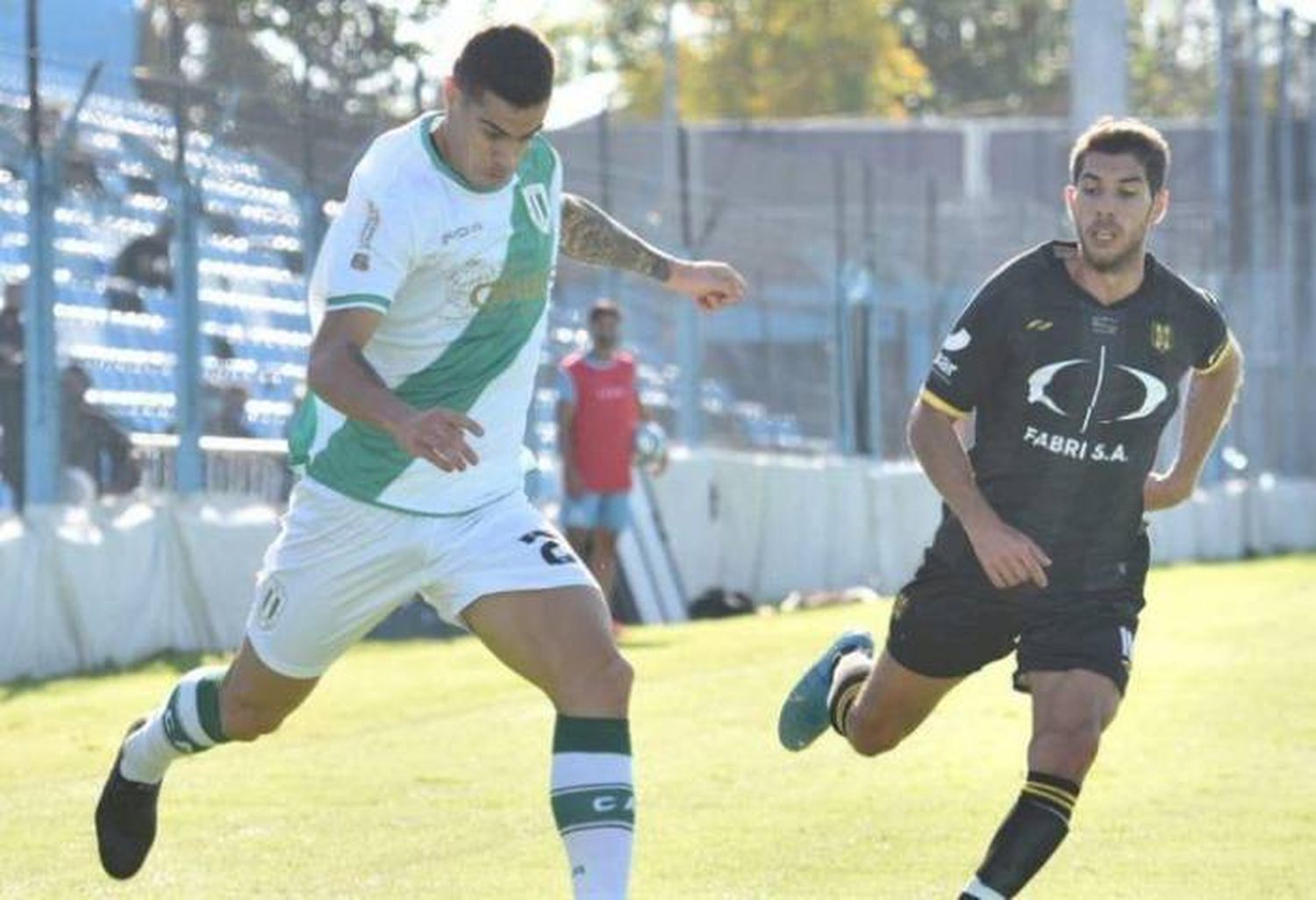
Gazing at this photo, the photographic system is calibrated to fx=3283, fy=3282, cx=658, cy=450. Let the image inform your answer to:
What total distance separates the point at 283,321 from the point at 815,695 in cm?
1131

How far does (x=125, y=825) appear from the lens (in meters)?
8.82

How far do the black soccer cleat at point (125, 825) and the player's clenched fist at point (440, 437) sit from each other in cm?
208

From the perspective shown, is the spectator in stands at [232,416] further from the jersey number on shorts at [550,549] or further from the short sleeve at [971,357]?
the jersey number on shorts at [550,549]

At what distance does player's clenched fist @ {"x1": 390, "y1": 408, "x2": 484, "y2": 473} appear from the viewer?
23.2 feet

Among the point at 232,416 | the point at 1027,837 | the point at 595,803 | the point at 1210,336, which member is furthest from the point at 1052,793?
the point at 232,416

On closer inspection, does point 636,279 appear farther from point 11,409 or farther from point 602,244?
point 602,244

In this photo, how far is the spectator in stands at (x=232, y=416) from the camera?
65.7 feet

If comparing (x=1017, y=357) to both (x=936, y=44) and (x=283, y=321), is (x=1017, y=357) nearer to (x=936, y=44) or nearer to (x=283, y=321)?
(x=283, y=321)

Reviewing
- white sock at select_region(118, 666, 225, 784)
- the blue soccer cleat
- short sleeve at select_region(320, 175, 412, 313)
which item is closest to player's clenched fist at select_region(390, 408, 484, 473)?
short sleeve at select_region(320, 175, 412, 313)

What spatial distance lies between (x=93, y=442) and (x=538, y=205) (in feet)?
35.5

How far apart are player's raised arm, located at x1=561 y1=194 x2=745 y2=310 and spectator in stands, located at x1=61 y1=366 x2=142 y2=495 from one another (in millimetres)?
9762

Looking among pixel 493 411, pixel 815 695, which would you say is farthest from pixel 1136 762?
pixel 493 411

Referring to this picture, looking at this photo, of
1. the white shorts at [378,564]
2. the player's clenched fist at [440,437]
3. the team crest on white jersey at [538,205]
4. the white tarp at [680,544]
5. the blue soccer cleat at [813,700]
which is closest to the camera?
the player's clenched fist at [440,437]

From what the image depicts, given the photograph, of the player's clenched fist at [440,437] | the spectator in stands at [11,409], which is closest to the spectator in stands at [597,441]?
the spectator in stands at [11,409]
